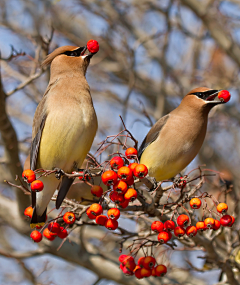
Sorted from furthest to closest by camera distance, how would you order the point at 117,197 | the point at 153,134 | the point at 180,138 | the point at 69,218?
the point at 153,134, the point at 180,138, the point at 69,218, the point at 117,197

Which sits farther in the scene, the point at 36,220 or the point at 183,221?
Result: the point at 36,220

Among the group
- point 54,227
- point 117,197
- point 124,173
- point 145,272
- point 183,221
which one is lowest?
point 145,272

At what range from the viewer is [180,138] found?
11.9ft

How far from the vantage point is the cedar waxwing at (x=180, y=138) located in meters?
3.60

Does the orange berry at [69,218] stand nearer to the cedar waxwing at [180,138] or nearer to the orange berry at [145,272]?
the orange berry at [145,272]

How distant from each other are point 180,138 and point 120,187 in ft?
4.18

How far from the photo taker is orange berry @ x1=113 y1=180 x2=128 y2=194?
254 centimetres

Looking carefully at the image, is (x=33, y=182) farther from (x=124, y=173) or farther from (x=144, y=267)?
(x=144, y=267)

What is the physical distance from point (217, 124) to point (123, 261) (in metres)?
5.83

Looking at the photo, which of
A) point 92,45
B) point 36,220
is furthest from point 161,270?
point 92,45

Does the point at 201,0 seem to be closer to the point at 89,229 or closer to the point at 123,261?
the point at 89,229

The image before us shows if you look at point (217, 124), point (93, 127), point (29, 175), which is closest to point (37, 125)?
point (93, 127)

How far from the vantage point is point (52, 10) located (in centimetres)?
776

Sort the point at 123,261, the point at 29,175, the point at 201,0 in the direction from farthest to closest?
the point at 201,0, the point at 123,261, the point at 29,175
